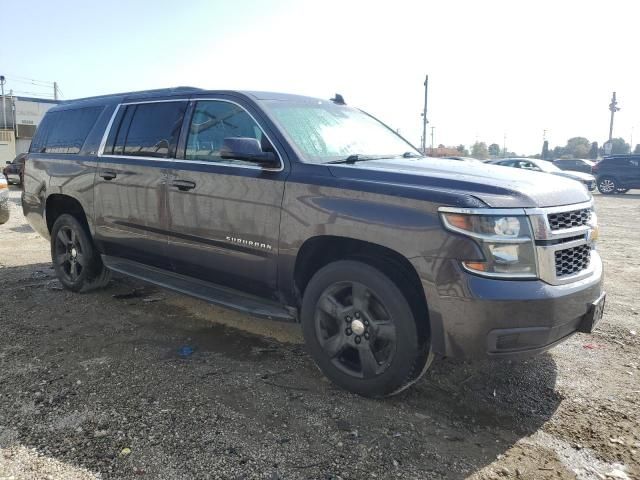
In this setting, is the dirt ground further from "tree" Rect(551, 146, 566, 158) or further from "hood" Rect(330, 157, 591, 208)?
"tree" Rect(551, 146, 566, 158)

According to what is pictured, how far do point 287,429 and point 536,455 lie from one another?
1327mm

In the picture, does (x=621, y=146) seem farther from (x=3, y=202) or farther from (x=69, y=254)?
(x=69, y=254)

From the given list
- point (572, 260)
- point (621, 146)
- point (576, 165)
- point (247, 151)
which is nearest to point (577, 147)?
point (621, 146)

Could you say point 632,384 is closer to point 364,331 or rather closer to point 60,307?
point 364,331

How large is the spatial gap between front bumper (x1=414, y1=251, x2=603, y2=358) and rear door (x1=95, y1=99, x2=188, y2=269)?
2.46 m

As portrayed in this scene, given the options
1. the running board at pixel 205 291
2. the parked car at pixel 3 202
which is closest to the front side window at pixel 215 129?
the running board at pixel 205 291

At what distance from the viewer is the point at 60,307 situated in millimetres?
5020

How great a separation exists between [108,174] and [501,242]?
11.9 feet

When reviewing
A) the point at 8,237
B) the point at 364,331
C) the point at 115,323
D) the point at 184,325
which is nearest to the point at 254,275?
the point at 364,331

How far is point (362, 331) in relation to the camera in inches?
124

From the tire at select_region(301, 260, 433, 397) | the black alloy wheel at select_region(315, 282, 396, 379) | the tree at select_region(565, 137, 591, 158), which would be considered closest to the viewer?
the tire at select_region(301, 260, 433, 397)

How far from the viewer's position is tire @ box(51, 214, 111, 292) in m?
5.22

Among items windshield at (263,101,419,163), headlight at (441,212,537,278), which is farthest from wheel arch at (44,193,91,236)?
headlight at (441,212,537,278)

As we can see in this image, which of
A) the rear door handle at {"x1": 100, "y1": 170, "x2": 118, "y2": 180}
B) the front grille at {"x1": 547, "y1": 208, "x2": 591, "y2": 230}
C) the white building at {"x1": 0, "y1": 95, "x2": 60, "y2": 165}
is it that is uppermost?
the white building at {"x1": 0, "y1": 95, "x2": 60, "y2": 165}
